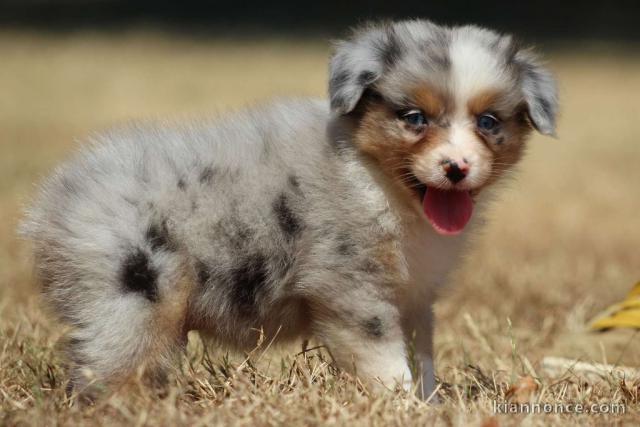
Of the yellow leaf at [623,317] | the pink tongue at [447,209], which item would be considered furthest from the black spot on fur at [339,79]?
the yellow leaf at [623,317]

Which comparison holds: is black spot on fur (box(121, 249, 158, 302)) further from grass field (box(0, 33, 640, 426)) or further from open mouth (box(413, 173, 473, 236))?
open mouth (box(413, 173, 473, 236))

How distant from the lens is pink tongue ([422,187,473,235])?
3.35 m

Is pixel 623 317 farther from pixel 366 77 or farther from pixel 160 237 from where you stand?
pixel 160 237

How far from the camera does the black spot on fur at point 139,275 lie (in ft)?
10.2

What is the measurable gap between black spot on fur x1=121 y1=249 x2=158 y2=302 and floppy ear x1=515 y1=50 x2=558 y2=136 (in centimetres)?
143

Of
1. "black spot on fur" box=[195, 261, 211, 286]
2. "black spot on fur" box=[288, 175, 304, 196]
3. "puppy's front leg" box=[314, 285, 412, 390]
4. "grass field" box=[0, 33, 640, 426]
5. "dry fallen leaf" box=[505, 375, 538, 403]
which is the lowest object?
"grass field" box=[0, 33, 640, 426]

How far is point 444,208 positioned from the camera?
11.1 ft

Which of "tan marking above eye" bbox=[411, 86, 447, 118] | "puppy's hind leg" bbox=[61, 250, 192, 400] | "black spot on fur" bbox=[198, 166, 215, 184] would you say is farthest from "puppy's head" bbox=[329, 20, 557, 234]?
"puppy's hind leg" bbox=[61, 250, 192, 400]

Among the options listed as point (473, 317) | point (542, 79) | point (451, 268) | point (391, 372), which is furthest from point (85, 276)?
point (473, 317)

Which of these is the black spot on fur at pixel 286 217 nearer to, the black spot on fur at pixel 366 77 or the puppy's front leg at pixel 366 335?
the puppy's front leg at pixel 366 335

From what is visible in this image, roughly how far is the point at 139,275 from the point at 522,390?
4.28ft

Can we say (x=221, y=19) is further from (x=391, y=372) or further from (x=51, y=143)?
(x=391, y=372)

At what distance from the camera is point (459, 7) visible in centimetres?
1597

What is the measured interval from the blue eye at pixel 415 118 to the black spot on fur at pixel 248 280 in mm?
667
